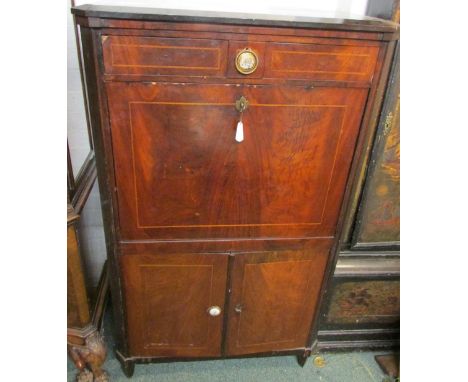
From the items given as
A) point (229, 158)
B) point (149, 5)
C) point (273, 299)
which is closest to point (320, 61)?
point (229, 158)

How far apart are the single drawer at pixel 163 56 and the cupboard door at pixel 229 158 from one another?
0.03 m

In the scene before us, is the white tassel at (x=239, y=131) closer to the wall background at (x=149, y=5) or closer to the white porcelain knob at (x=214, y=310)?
the wall background at (x=149, y=5)

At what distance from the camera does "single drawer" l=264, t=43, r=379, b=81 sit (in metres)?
0.81

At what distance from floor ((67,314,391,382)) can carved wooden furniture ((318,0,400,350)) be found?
74 millimetres

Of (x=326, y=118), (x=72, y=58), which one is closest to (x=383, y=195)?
(x=326, y=118)

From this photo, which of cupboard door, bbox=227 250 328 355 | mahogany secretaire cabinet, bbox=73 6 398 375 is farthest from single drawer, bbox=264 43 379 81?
cupboard door, bbox=227 250 328 355

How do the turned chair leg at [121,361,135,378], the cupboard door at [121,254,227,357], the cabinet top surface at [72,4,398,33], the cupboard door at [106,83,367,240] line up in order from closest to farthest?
the cabinet top surface at [72,4,398,33]
the cupboard door at [106,83,367,240]
the cupboard door at [121,254,227,357]
the turned chair leg at [121,361,135,378]

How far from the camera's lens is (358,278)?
1.30m

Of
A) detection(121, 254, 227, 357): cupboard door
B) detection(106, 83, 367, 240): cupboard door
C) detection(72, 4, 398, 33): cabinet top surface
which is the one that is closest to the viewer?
detection(72, 4, 398, 33): cabinet top surface

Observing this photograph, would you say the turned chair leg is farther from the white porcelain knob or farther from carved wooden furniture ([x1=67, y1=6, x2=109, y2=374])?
the white porcelain knob

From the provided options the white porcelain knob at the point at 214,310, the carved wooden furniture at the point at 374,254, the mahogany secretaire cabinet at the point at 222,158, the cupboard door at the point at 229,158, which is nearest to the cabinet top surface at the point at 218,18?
the mahogany secretaire cabinet at the point at 222,158

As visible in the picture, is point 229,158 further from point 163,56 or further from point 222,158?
point 163,56

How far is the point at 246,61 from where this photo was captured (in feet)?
2.63

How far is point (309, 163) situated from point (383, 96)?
0.31 metres
